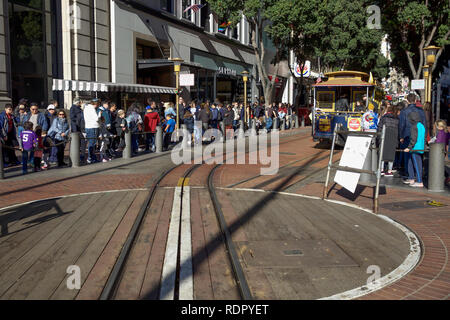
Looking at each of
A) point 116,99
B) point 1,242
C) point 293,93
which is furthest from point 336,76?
point 293,93

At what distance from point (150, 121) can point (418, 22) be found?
57.8ft

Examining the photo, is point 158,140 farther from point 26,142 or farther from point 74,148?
point 26,142

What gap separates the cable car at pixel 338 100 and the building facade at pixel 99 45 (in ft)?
22.0

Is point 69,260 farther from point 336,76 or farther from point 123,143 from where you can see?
point 336,76

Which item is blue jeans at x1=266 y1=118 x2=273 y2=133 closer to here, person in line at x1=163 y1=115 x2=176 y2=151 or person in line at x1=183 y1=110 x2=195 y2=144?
person in line at x1=183 y1=110 x2=195 y2=144

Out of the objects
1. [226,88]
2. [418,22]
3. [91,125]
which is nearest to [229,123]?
[91,125]

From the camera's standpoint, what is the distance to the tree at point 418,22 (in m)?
25.9

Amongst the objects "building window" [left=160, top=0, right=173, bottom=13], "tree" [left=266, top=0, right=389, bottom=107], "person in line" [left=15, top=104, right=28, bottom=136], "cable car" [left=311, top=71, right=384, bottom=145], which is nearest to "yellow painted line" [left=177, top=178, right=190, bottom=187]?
"person in line" [left=15, top=104, right=28, bottom=136]

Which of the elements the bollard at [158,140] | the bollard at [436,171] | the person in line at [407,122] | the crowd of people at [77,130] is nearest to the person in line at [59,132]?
the crowd of people at [77,130]

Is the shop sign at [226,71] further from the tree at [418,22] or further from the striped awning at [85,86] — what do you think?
the striped awning at [85,86]

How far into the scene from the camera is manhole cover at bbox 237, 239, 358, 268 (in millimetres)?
4961

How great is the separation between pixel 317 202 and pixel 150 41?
2037 centimetres

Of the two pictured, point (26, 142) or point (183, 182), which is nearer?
point (183, 182)

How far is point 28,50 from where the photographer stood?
61.1 feet
